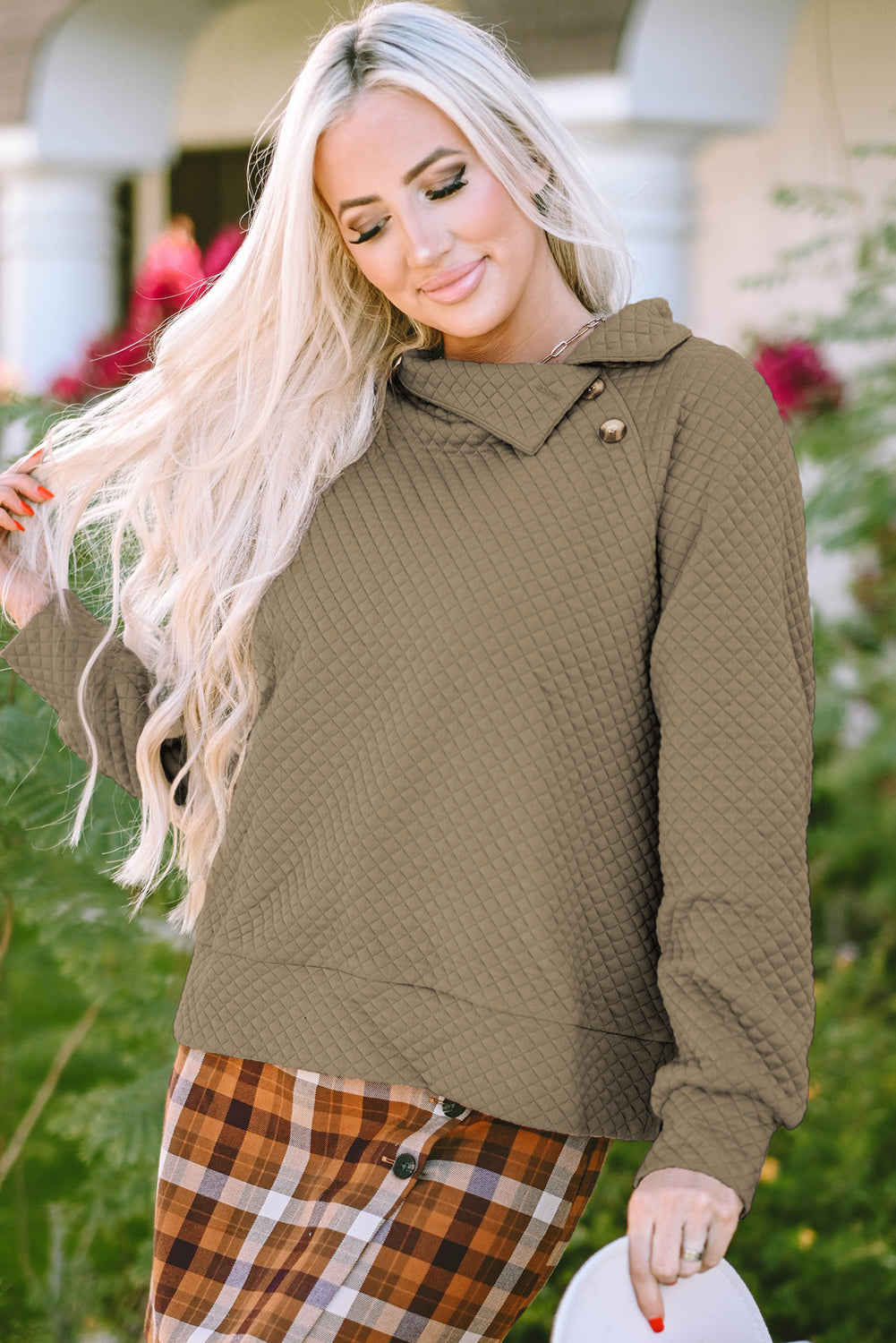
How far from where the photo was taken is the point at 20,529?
1.94 m

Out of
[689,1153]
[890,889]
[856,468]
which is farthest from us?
[890,889]

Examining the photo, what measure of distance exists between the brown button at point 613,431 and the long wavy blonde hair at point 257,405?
297 mm

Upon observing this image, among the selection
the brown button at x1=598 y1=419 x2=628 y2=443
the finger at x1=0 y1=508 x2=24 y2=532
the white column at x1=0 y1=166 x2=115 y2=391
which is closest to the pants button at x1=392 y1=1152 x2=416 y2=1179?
the brown button at x1=598 y1=419 x2=628 y2=443

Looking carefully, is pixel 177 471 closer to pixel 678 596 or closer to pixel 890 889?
pixel 678 596

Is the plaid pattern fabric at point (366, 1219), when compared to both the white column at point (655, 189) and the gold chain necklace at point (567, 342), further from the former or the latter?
the white column at point (655, 189)

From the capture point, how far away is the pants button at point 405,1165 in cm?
148

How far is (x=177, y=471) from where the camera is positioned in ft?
6.29

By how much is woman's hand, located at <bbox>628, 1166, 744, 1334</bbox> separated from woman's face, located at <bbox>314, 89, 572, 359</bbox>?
93 centimetres

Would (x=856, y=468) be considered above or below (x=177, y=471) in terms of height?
below

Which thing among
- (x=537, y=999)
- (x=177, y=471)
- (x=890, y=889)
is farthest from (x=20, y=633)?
(x=890, y=889)

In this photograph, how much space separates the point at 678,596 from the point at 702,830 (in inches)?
8.9

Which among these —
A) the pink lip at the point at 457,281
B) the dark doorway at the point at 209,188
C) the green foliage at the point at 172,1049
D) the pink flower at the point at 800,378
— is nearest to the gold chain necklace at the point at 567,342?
the pink lip at the point at 457,281

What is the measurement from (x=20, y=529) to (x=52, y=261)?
182 inches

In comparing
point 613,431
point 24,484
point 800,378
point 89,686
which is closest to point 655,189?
point 800,378
